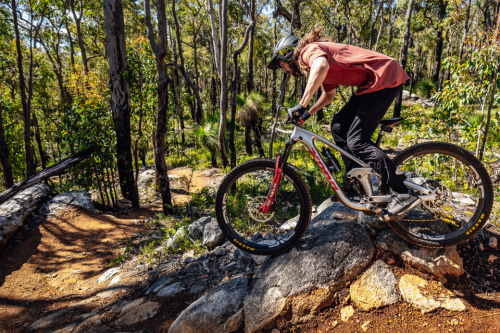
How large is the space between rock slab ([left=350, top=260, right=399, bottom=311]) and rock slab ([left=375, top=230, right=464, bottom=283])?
8.3 inches

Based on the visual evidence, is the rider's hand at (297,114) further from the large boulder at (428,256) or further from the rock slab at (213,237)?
the rock slab at (213,237)

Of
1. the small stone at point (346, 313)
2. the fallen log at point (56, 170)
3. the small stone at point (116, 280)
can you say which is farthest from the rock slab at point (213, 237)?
the fallen log at point (56, 170)

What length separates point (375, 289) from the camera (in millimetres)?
2387

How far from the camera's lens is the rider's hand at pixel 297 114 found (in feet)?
8.14

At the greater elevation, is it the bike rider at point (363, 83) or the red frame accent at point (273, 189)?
the bike rider at point (363, 83)

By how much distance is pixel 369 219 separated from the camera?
291 cm

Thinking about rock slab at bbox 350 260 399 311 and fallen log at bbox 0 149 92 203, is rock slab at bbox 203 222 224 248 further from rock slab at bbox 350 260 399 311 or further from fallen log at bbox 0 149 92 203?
fallen log at bbox 0 149 92 203

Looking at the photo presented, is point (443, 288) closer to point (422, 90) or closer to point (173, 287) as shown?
point (173, 287)

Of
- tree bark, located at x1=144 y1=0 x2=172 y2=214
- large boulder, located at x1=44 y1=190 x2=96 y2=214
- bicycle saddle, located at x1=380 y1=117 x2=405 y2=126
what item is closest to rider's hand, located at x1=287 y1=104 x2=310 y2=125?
bicycle saddle, located at x1=380 y1=117 x2=405 y2=126

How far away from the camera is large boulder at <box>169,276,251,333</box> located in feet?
8.07

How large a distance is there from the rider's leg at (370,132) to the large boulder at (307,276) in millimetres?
681

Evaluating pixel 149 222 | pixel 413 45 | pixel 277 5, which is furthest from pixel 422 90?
pixel 149 222

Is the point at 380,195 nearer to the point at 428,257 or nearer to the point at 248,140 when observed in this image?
the point at 428,257

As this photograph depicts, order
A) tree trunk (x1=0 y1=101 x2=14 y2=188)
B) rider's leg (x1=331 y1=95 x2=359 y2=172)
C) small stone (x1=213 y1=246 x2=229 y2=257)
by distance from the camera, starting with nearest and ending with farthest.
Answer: rider's leg (x1=331 y1=95 x2=359 y2=172) → small stone (x1=213 y1=246 x2=229 y2=257) → tree trunk (x1=0 y1=101 x2=14 y2=188)
